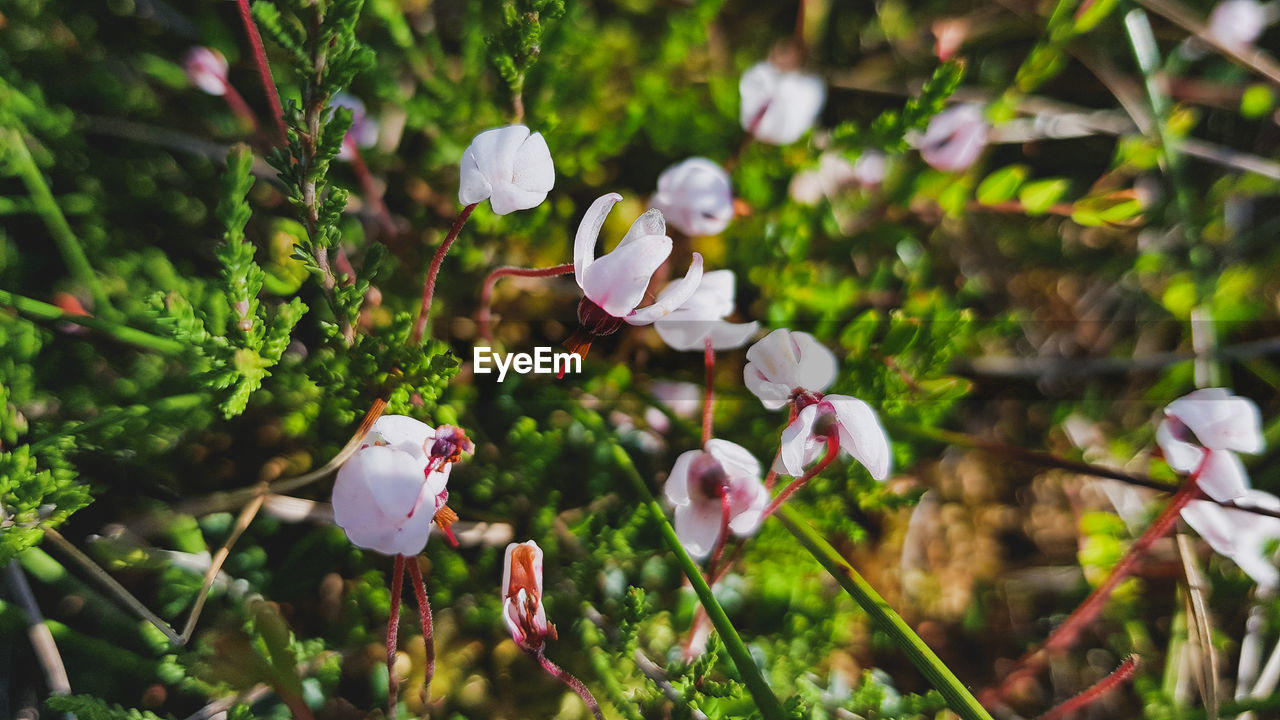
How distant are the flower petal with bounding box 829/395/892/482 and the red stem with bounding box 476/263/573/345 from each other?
1.05 ft

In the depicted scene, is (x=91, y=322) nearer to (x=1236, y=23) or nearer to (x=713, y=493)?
(x=713, y=493)

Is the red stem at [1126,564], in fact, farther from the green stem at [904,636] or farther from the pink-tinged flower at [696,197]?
the pink-tinged flower at [696,197]

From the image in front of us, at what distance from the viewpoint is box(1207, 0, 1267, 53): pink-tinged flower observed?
136 centimetres

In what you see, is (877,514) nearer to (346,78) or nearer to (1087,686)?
(1087,686)

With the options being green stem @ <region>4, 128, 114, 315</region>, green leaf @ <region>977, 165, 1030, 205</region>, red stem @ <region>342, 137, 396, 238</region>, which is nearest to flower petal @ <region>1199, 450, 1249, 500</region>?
green leaf @ <region>977, 165, 1030, 205</region>

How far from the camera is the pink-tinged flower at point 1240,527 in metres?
0.88

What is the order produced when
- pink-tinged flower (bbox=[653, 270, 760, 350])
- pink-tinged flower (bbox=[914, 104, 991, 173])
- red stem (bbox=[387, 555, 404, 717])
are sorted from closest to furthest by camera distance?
red stem (bbox=[387, 555, 404, 717]) < pink-tinged flower (bbox=[653, 270, 760, 350]) < pink-tinged flower (bbox=[914, 104, 991, 173])

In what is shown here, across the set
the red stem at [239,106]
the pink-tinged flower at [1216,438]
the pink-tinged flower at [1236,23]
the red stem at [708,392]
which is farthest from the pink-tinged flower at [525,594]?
the pink-tinged flower at [1236,23]

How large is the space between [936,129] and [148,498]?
136cm

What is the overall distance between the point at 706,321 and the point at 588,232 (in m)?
0.21

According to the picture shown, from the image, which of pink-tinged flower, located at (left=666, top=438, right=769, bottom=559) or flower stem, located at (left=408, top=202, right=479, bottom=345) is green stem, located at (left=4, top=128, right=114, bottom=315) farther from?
pink-tinged flower, located at (left=666, top=438, right=769, bottom=559)

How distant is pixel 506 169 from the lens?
706 millimetres

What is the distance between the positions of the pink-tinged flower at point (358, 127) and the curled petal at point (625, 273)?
0.59 m

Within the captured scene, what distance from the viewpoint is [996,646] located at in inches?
48.5
